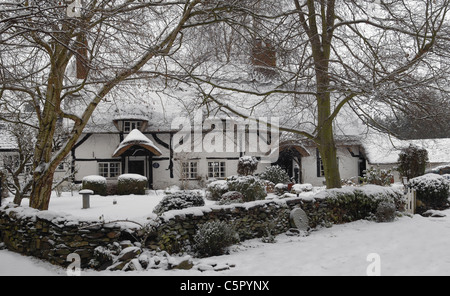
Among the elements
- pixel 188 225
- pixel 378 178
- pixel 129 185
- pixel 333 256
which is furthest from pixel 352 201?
pixel 129 185

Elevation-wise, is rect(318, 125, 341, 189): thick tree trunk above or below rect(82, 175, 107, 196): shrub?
above

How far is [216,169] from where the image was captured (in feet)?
69.9

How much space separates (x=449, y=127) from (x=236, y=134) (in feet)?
42.2

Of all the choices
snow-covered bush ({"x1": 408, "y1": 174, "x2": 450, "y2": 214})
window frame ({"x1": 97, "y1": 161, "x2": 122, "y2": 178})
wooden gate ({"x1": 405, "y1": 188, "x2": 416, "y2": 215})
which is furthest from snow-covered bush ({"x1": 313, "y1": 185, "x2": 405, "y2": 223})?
window frame ({"x1": 97, "y1": 161, "x2": 122, "y2": 178})

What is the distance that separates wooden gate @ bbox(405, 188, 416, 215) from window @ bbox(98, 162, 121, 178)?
1560 centimetres

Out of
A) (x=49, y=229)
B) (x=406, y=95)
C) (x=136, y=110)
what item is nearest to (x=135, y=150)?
(x=136, y=110)

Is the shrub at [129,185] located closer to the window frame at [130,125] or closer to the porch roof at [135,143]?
the porch roof at [135,143]

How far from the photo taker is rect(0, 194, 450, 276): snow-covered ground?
5.34 metres

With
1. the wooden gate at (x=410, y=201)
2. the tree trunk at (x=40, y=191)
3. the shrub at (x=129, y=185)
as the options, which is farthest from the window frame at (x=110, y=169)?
the wooden gate at (x=410, y=201)

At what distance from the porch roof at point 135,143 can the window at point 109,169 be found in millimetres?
1822

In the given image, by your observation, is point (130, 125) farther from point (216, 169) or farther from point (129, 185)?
point (216, 169)

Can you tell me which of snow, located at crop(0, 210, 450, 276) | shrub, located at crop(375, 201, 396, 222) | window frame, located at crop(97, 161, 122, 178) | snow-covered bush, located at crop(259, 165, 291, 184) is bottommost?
snow, located at crop(0, 210, 450, 276)

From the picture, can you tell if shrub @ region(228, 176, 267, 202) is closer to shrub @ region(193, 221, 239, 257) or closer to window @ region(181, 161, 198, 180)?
shrub @ region(193, 221, 239, 257)
